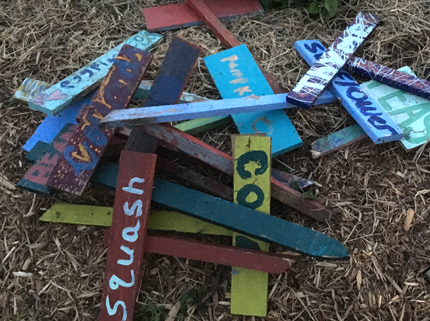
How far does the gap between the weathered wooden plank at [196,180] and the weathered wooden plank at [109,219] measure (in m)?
0.16

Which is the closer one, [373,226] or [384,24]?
[373,226]

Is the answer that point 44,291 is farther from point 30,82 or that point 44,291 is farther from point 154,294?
point 30,82

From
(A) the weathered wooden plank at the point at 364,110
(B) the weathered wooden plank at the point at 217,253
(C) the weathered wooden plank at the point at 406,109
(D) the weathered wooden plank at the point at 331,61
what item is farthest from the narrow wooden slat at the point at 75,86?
(C) the weathered wooden plank at the point at 406,109

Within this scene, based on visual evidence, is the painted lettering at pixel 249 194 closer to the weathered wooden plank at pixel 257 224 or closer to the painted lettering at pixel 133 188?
the weathered wooden plank at pixel 257 224

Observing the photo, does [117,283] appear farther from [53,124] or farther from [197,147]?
[53,124]

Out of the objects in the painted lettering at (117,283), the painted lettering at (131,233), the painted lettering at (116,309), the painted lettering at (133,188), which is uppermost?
the painted lettering at (133,188)

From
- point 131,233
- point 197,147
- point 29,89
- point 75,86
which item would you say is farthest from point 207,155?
point 29,89

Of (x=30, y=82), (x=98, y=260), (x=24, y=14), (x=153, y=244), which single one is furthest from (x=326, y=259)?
(x=24, y=14)

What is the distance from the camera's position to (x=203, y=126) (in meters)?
2.05

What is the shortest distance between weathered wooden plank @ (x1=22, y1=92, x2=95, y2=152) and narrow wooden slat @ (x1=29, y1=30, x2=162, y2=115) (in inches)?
3.0

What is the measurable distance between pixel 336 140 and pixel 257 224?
0.71 m

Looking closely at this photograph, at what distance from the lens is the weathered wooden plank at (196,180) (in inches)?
72.0

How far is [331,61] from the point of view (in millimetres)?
2191

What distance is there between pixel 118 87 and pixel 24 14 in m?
1.48
